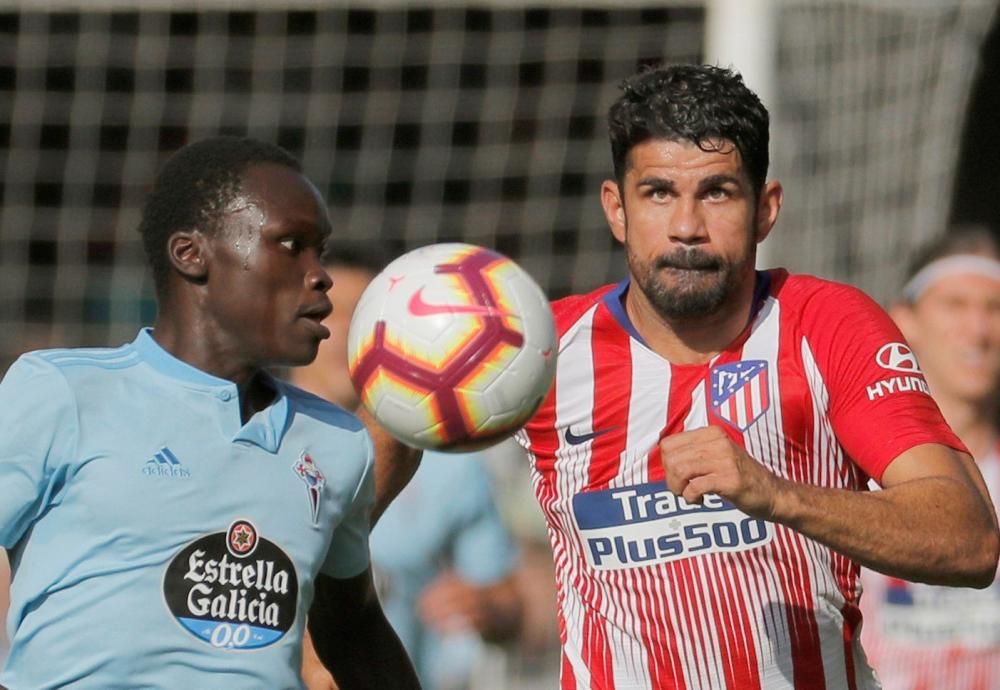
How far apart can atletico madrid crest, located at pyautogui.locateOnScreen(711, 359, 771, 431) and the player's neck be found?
0.08 metres

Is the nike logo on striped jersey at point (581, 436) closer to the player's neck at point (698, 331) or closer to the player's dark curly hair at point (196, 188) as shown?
the player's neck at point (698, 331)

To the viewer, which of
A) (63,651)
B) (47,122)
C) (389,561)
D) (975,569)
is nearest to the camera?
(63,651)

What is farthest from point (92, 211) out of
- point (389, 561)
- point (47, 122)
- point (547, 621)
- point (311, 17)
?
point (389, 561)

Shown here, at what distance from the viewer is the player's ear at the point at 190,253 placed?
3.47 metres

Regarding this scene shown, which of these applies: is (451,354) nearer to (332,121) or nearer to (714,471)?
(714,471)

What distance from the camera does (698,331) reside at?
12.7ft

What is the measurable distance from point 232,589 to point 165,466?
10.5 inches

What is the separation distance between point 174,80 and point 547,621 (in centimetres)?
502

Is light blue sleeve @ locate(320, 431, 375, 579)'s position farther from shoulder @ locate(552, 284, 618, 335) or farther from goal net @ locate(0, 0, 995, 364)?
goal net @ locate(0, 0, 995, 364)

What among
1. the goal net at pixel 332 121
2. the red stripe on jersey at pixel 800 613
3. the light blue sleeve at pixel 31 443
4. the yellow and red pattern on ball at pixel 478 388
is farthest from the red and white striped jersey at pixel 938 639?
the goal net at pixel 332 121

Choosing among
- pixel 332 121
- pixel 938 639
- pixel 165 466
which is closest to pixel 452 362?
pixel 165 466

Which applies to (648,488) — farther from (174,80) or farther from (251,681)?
(174,80)

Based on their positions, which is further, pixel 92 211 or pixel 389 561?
pixel 92 211

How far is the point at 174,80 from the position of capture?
11.3 m
